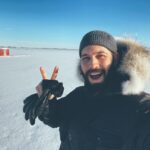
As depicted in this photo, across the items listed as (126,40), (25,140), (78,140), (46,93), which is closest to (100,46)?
(126,40)

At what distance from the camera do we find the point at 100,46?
169cm

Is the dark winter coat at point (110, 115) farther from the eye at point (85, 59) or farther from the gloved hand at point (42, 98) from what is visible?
the eye at point (85, 59)

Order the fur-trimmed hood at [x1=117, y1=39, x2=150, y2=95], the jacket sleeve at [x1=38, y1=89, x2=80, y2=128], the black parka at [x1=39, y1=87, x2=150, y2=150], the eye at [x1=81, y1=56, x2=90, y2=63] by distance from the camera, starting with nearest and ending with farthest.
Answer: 1. the black parka at [x1=39, y1=87, x2=150, y2=150]
2. the fur-trimmed hood at [x1=117, y1=39, x2=150, y2=95]
3. the eye at [x1=81, y1=56, x2=90, y2=63]
4. the jacket sleeve at [x1=38, y1=89, x2=80, y2=128]

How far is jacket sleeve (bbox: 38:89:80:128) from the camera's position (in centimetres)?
181

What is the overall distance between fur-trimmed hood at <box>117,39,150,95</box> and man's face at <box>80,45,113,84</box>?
0.29 ft

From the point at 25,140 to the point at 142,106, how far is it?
2.23 metres

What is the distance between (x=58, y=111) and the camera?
1851 mm

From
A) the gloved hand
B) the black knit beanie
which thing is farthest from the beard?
the gloved hand

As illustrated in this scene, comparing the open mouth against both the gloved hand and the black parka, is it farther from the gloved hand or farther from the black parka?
the gloved hand

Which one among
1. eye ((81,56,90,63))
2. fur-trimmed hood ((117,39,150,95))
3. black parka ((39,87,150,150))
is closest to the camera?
black parka ((39,87,150,150))

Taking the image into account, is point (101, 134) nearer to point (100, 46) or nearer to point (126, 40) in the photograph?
point (100, 46)

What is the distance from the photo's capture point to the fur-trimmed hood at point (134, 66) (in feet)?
5.22

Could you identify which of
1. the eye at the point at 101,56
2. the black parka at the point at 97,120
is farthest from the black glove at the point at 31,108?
the eye at the point at 101,56

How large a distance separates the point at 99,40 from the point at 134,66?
0.89ft
